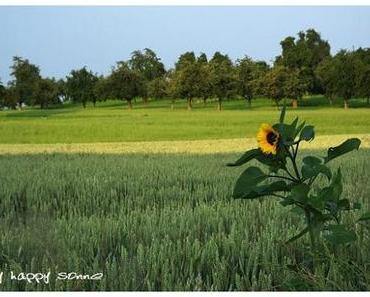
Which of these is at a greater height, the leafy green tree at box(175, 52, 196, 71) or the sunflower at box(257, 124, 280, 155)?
the leafy green tree at box(175, 52, 196, 71)

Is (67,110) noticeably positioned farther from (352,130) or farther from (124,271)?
(124,271)

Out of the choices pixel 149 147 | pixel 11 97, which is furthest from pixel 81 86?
pixel 149 147

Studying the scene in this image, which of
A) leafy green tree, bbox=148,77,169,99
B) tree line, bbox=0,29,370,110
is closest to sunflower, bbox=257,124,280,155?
tree line, bbox=0,29,370,110

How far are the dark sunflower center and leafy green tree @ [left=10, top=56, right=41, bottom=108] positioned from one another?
234 centimetres

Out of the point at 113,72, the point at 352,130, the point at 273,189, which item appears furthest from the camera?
the point at 352,130

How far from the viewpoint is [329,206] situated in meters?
2.15

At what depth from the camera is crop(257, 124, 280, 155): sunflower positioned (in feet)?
6.24

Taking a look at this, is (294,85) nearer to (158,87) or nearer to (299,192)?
(158,87)

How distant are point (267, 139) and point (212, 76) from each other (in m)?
3.97

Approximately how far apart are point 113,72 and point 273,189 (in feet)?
10.4

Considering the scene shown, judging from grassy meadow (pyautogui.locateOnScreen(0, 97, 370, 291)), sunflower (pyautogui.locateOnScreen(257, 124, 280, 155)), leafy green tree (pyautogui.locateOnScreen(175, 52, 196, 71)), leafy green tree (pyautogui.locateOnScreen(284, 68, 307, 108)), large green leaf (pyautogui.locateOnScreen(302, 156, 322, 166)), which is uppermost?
leafy green tree (pyautogui.locateOnScreen(175, 52, 196, 71))

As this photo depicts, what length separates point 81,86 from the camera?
543 cm

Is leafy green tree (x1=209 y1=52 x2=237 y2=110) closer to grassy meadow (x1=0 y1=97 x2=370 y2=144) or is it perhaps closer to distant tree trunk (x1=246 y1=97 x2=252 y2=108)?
distant tree trunk (x1=246 y1=97 x2=252 y2=108)
